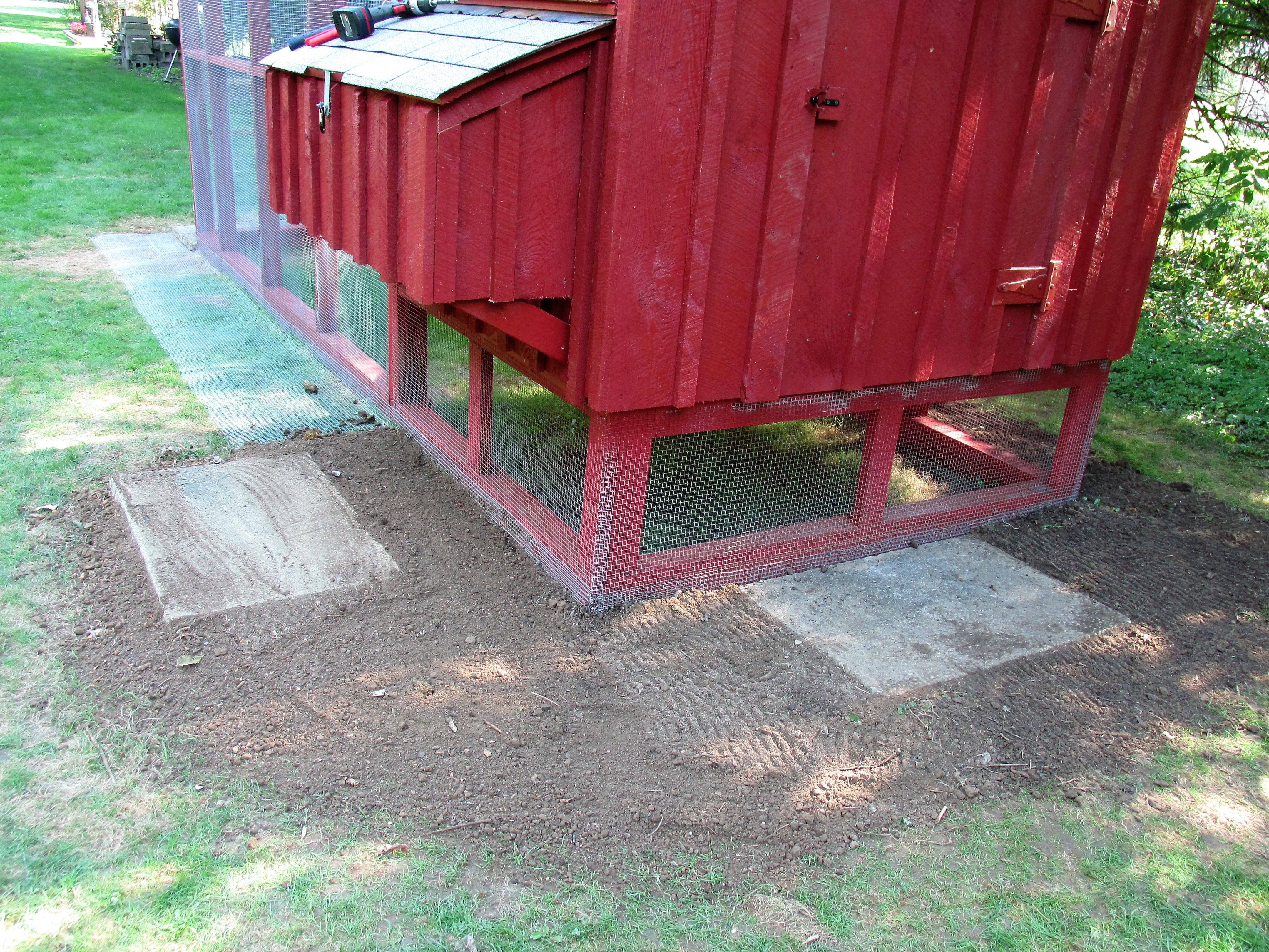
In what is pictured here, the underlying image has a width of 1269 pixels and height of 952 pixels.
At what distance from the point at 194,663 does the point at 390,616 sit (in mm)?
739

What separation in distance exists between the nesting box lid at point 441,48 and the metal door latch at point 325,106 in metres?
0.04

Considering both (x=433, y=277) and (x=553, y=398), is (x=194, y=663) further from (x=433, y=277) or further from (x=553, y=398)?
(x=553, y=398)

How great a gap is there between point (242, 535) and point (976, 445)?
4049 mm

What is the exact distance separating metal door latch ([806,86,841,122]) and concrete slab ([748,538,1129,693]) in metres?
2.01

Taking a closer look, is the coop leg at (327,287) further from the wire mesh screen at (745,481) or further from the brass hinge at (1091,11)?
the brass hinge at (1091,11)

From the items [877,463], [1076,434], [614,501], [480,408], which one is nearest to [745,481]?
[877,463]

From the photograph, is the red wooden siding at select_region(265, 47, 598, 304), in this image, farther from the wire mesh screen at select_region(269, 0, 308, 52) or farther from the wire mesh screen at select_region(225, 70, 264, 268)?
the wire mesh screen at select_region(225, 70, 264, 268)

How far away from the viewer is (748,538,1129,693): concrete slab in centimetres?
379

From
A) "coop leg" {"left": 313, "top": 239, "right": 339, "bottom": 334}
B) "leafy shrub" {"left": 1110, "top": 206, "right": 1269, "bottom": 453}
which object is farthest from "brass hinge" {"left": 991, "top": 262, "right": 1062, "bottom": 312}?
"coop leg" {"left": 313, "top": 239, "right": 339, "bottom": 334}

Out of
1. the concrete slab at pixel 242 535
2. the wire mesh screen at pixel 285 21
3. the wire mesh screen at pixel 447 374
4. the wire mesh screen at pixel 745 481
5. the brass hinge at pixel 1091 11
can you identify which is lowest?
the concrete slab at pixel 242 535

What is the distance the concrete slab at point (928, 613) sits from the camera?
12.4ft

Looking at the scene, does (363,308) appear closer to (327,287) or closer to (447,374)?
(327,287)

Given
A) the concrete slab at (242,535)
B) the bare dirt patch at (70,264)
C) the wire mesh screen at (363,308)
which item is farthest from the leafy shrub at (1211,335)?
the bare dirt patch at (70,264)

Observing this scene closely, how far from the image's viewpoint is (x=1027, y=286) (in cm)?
437
